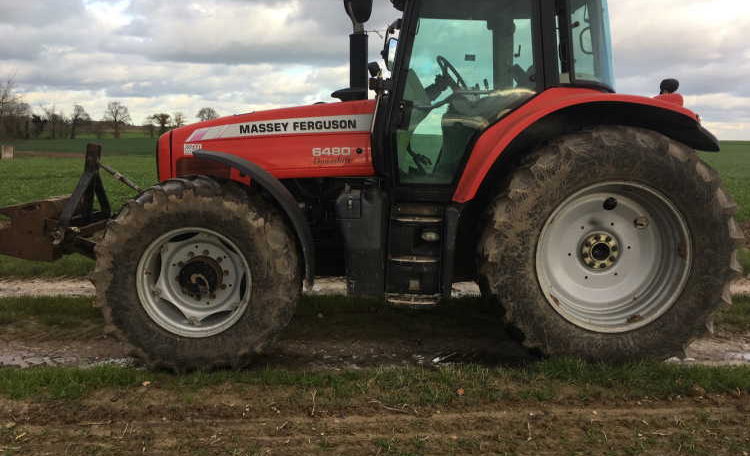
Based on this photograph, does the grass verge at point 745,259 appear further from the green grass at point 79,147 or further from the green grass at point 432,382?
the green grass at point 79,147

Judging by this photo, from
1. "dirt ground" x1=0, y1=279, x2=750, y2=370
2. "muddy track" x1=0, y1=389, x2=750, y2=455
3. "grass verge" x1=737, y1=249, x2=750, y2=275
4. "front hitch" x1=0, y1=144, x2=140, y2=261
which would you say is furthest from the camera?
"grass verge" x1=737, y1=249, x2=750, y2=275

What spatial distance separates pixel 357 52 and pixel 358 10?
0.34m

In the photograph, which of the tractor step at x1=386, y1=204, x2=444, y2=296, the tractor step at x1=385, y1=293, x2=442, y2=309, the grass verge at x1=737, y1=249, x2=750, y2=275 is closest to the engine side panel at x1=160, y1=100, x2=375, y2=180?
the tractor step at x1=386, y1=204, x2=444, y2=296

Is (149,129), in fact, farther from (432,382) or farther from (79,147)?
(432,382)

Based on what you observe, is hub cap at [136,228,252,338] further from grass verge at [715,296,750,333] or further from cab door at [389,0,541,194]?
grass verge at [715,296,750,333]

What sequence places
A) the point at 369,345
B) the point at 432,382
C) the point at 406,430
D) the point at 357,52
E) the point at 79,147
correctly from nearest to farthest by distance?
the point at 406,430, the point at 432,382, the point at 357,52, the point at 369,345, the point at 79,147

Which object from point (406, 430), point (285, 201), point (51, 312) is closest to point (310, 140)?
point (285, 201)

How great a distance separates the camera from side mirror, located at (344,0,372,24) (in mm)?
3391

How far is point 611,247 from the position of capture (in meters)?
3.66

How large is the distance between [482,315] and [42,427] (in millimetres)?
3298

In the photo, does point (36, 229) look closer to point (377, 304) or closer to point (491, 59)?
point (377, 304)

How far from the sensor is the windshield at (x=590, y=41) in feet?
11.7

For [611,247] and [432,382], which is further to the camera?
[611,247]

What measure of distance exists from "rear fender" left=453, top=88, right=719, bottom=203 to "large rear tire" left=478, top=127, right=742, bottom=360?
0.57 feet
